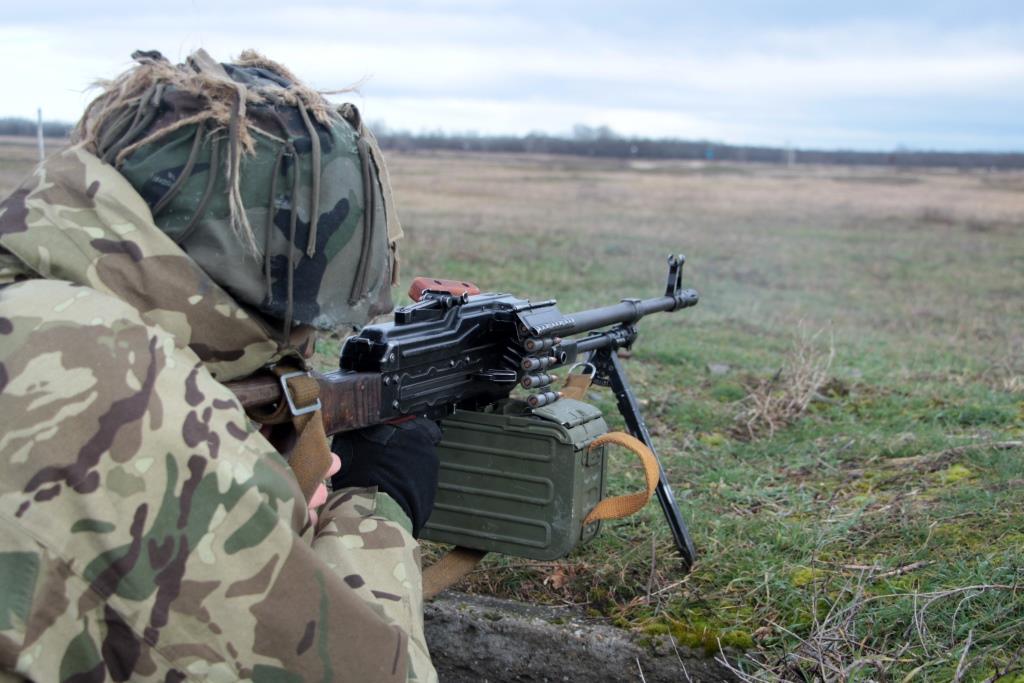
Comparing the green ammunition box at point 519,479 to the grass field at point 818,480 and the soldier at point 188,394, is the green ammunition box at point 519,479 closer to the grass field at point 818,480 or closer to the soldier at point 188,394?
the grass field at point 818,480

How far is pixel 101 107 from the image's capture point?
2.18 m

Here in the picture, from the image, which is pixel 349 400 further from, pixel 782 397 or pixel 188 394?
pixel 782 397

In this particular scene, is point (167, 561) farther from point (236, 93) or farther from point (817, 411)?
point (817, 411)

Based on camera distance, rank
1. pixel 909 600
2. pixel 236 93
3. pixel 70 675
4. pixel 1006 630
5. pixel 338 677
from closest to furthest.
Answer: pixel 70 675, pixel 338 677, pixel 236 93, pixel 1006 630, pixel 909 600

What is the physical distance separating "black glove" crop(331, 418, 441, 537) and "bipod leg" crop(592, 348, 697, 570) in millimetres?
1495

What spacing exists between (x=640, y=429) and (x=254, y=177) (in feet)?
7.83

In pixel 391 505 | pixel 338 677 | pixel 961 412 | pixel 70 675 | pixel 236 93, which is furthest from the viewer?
pixel 961 412

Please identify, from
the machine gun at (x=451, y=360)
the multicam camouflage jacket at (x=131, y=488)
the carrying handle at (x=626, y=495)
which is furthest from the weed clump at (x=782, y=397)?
the multicam camouflage jacket at (x=131, y=488)

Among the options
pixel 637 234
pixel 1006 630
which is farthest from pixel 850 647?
pixel 637 234

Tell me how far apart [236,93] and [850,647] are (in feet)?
8.20

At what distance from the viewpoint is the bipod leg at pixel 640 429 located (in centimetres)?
405

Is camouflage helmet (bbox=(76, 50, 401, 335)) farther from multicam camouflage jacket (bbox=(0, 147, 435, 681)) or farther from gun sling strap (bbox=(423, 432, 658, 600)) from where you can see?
gun sling strap (bbox=(423, 432, 658, 600))

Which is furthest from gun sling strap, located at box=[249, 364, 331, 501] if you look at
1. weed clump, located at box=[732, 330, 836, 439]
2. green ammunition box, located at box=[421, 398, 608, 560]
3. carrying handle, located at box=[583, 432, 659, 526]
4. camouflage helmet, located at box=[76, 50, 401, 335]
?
weed clump, located at box=[732, 330, 836, 439]

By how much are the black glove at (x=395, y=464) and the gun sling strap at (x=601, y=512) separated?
102 cm
